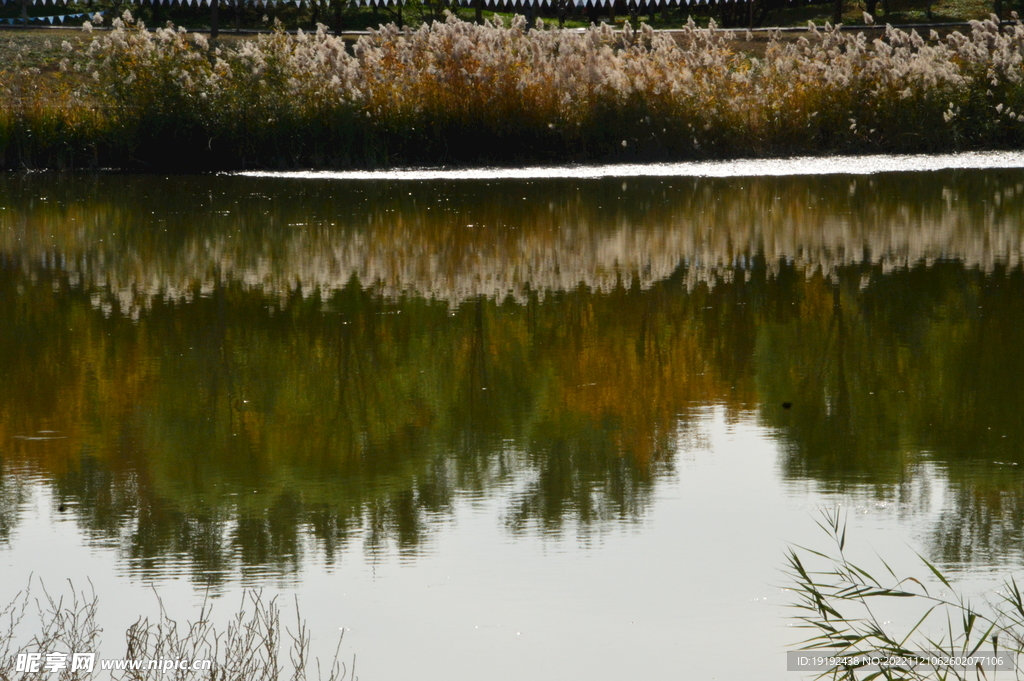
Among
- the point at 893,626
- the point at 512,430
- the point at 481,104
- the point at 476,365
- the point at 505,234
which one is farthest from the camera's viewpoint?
the point at 481,104

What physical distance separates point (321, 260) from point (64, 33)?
1162 inches

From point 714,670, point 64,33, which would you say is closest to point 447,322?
point 714,670

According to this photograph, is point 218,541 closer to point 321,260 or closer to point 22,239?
point 321,260

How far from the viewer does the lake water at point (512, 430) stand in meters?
3.05

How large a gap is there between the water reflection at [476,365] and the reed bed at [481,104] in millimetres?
4758

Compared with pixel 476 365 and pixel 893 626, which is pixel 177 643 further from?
pixel 476 365

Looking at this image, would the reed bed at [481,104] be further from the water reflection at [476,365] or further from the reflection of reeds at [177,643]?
the reflection of reeds at [177,643]

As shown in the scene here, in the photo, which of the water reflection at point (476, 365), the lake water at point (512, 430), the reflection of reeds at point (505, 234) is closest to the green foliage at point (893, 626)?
the lake water at point (512, 430)

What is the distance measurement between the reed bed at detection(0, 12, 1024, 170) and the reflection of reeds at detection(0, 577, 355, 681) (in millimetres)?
12621

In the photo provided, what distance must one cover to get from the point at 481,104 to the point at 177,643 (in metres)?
13.3

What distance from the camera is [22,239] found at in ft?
33.0

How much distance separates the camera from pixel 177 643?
2.56 m

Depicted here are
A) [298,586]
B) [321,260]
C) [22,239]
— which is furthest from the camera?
[22,239]

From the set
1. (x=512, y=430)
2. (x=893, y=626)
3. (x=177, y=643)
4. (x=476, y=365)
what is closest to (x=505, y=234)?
(x=476, y=365)
